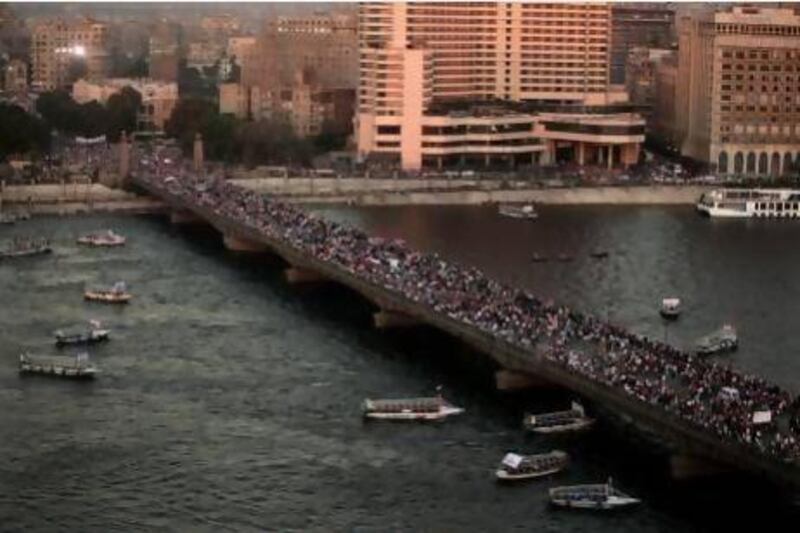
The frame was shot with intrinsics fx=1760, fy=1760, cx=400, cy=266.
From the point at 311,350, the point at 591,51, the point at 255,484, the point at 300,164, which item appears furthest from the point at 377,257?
the point at 591,51

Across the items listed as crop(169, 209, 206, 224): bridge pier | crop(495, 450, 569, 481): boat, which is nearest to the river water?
crop(495, 450, 569, 481): boat

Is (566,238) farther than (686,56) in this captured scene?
No

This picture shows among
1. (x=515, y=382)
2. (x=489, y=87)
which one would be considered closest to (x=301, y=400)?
(x=515, y=382)

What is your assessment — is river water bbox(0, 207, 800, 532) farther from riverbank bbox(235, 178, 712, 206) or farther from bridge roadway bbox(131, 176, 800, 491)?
riverbank bbox(235, 178, 712, 206)

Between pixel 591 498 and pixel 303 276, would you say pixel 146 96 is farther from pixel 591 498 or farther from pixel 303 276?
pixel 591 498

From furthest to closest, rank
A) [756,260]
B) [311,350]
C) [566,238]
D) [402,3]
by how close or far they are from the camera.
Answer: [402,3]
[566,238]
[756,260]
[311,350]

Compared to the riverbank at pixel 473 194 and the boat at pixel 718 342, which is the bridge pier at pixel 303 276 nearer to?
the boat at pixel 718 342

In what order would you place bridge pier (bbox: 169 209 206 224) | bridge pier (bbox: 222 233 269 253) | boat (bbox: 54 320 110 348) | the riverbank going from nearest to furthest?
1. boat (bbox: 54 320 110 348)
2. bridge pier (bbox: 222 233 269 253)
3. bridge pier (bbox: 169 209 206 224)
4. the riverbank

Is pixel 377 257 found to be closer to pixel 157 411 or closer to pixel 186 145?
pixel 157 411
